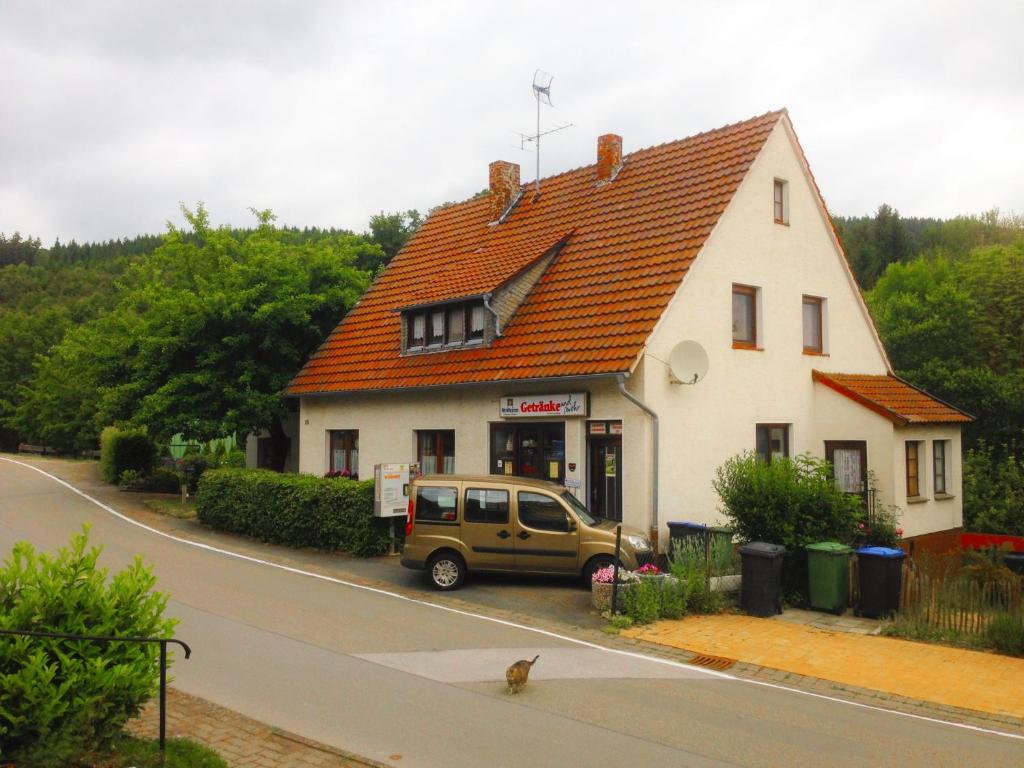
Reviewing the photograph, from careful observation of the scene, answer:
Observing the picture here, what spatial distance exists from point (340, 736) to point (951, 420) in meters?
16.9

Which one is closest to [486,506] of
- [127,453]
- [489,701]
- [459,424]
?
[459,424]

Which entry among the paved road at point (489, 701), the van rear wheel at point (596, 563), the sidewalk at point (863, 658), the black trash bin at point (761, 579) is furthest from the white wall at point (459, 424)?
the paved road at point (489, 701)

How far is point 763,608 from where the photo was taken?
13.2 meters

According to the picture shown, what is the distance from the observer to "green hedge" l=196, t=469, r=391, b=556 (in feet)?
56.5

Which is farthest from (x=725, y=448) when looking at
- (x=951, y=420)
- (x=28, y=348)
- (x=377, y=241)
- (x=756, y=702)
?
(x=28, y=348)

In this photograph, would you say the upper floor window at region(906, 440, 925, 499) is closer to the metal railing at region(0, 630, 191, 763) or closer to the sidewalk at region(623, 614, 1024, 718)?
the sidewalk at region(623, 614, 1024, 718)

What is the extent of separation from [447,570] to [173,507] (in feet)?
45.9

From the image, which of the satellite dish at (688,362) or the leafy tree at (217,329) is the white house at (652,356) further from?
the leafy tree at (217,329)

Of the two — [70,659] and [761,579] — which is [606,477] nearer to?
[761,579]

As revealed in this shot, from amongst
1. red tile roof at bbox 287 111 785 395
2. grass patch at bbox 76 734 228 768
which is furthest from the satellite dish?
grass patch at bbox 76 734 228 768

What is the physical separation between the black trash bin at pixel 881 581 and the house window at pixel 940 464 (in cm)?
789

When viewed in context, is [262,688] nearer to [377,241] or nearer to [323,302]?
[323,302]

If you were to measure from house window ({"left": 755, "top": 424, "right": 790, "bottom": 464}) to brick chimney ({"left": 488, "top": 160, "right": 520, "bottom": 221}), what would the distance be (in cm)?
1014

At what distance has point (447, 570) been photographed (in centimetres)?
1415
